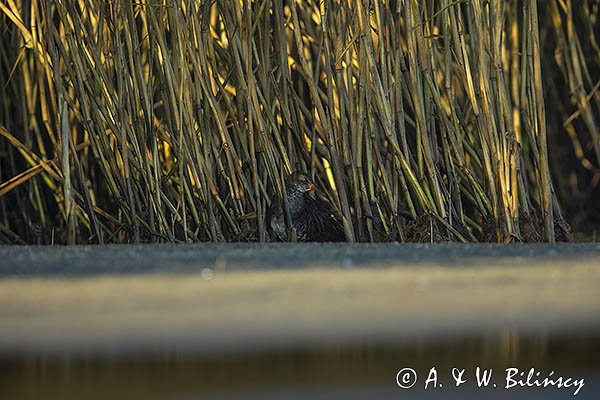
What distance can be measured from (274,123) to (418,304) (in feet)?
4.02

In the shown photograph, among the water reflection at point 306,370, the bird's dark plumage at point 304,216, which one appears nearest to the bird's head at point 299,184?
the bird's dark plumage at point 304,216

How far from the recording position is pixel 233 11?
113 inches

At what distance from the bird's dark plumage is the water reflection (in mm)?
1396

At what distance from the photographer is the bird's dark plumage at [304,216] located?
299cm

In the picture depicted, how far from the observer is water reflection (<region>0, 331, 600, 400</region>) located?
1.30m

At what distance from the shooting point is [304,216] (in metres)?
3.21

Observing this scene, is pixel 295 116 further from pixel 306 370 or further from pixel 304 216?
pixel 306 370

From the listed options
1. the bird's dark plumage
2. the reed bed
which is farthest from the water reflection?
the bird's dark plumage

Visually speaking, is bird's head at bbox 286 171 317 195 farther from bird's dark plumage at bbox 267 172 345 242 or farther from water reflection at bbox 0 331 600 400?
water reflection at bbox 0 331 600 400

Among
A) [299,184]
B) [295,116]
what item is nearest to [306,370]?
[299,184]

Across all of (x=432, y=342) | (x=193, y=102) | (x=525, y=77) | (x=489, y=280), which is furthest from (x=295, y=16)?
(x=432, y=342)

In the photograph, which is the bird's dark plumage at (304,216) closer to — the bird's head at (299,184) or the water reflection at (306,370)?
the bird's head at (299,184)

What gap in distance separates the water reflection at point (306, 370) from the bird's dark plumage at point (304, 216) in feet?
4.58

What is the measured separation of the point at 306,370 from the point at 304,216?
5.93 feet
